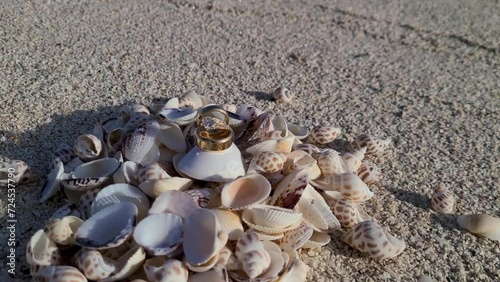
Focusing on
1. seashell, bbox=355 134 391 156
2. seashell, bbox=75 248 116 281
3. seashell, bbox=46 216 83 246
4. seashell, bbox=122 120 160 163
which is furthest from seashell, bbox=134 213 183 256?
seashell, bbox=355 134 391 156

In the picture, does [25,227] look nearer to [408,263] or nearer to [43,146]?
[43,146]

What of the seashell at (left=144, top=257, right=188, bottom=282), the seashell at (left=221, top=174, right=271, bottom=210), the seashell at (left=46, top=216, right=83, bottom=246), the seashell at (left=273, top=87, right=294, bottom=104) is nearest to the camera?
the seashell at (left=144, top=257, right=188, bottom=282)

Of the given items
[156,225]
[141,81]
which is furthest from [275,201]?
[141,81]

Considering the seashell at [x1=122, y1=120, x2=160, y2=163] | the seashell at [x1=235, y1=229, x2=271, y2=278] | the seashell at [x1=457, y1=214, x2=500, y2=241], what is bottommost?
the seashell at [x1=457, y1=214, x2=500, y2=241]

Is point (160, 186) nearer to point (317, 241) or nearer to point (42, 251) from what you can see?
point (42, 251)

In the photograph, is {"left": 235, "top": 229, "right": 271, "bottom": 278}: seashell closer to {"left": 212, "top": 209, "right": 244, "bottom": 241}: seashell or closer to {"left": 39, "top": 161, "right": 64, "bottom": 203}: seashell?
{"left": 212, "top": 209, "right": 244, "bottom": 241}: seashell

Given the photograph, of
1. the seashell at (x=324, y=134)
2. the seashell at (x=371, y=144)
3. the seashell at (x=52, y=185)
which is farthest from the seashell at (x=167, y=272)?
the seashell at (x=371, y=144)

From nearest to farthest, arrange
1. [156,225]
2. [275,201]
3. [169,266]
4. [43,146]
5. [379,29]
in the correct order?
[169,266] → [156,225] → [275,201] → [43,146] → [379,29]

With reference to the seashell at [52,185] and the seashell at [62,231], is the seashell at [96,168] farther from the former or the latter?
the seashell at [62,231]

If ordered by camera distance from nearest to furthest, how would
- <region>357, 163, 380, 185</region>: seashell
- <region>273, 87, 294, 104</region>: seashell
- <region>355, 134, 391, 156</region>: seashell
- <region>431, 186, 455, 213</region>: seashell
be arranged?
<region>431, 186, 455, 213</region>: seashell → <region>357, 163, 380, 185</region>: seashell → <region>355, 134, 391, 156</region>: seashell → <region>273, 87, 294, 104</region>: seashell
